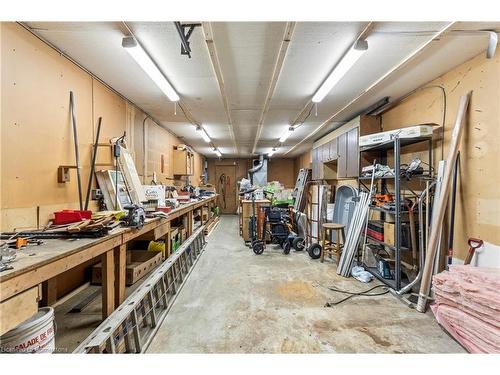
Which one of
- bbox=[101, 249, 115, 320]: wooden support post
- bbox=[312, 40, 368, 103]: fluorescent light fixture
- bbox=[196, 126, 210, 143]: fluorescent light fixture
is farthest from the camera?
bbox=[196, 126, 210, 143]: fluorescent light fixture

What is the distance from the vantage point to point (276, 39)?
6.95 ft

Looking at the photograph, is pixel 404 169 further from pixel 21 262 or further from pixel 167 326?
pixel 21 262

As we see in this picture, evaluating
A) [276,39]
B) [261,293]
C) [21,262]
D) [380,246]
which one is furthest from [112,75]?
[380,246]

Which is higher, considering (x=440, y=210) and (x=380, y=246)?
(x=440, y=210)

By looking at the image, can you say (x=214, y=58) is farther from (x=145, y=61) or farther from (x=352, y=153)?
(x=352, y=153)

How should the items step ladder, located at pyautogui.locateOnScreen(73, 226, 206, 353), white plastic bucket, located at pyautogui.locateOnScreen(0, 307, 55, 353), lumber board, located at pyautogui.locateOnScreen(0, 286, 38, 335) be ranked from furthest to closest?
step ladder, located at pyautogui.locateOnScreen(73, 226, 206, 353), white plastic bucket, located at pyautogui.locateOnScreen(0, 307, 55, 353), lumber board, located at pyautogui.locateOnScreen(0, 286, 38, 335)

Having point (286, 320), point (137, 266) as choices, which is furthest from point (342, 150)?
point (137, 266)

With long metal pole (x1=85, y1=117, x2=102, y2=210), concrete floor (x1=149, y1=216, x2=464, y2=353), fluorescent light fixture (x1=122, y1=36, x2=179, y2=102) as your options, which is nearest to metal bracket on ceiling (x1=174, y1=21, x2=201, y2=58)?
fluorescent light fixture (x1=122, y1=36, x2=179, y2=102)

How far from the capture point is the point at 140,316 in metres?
2.12

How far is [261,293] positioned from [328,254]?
2.14 m

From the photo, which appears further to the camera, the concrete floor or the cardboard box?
the cardboard box

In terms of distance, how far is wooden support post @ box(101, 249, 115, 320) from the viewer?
1.67 m

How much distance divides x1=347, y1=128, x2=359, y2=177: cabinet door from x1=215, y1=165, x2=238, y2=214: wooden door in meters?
7.30

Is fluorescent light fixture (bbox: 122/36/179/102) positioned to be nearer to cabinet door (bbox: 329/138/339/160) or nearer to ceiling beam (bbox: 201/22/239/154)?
ceiling beam (bbox: 201/22/239/154)
